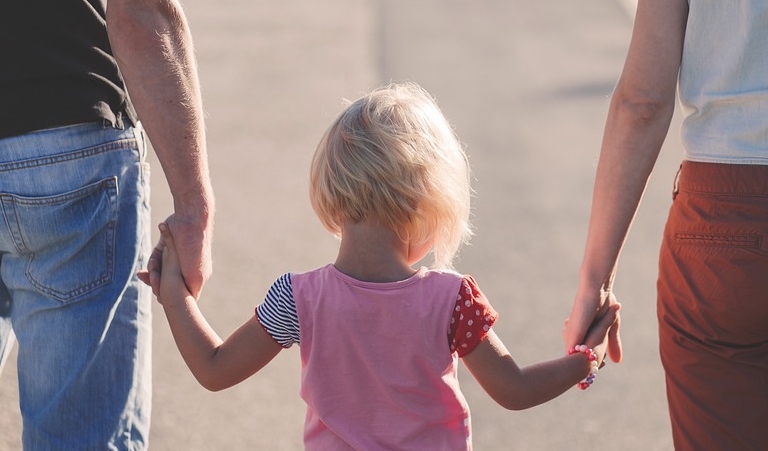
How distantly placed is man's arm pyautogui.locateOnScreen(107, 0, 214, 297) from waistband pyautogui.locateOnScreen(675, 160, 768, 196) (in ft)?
3.59

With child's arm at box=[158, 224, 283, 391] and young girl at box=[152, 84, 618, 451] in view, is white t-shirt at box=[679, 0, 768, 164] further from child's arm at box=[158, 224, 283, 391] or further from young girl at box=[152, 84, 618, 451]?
child's arm at box=[158, 224, 283, 391]

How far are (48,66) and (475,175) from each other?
5376 mm

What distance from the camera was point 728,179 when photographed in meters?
2.46

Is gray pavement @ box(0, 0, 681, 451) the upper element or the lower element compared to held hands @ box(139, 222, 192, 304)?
lower

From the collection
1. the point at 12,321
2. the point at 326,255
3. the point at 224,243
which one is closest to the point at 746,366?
the point at 12,321

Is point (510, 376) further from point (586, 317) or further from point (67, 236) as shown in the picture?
point (67, 236)

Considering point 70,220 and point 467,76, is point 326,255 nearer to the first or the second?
point 70,220

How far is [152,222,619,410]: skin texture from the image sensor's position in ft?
7.80

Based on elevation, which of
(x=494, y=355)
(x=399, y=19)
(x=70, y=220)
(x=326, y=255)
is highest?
(x=70, y=220)

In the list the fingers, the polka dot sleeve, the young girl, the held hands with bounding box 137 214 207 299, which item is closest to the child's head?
the young girl

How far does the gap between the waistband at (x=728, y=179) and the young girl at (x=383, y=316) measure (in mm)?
516

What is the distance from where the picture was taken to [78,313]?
2504 millimetres


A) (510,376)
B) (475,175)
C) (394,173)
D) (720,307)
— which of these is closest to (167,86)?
(394,173)

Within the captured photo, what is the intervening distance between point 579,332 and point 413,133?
735 millimetres
